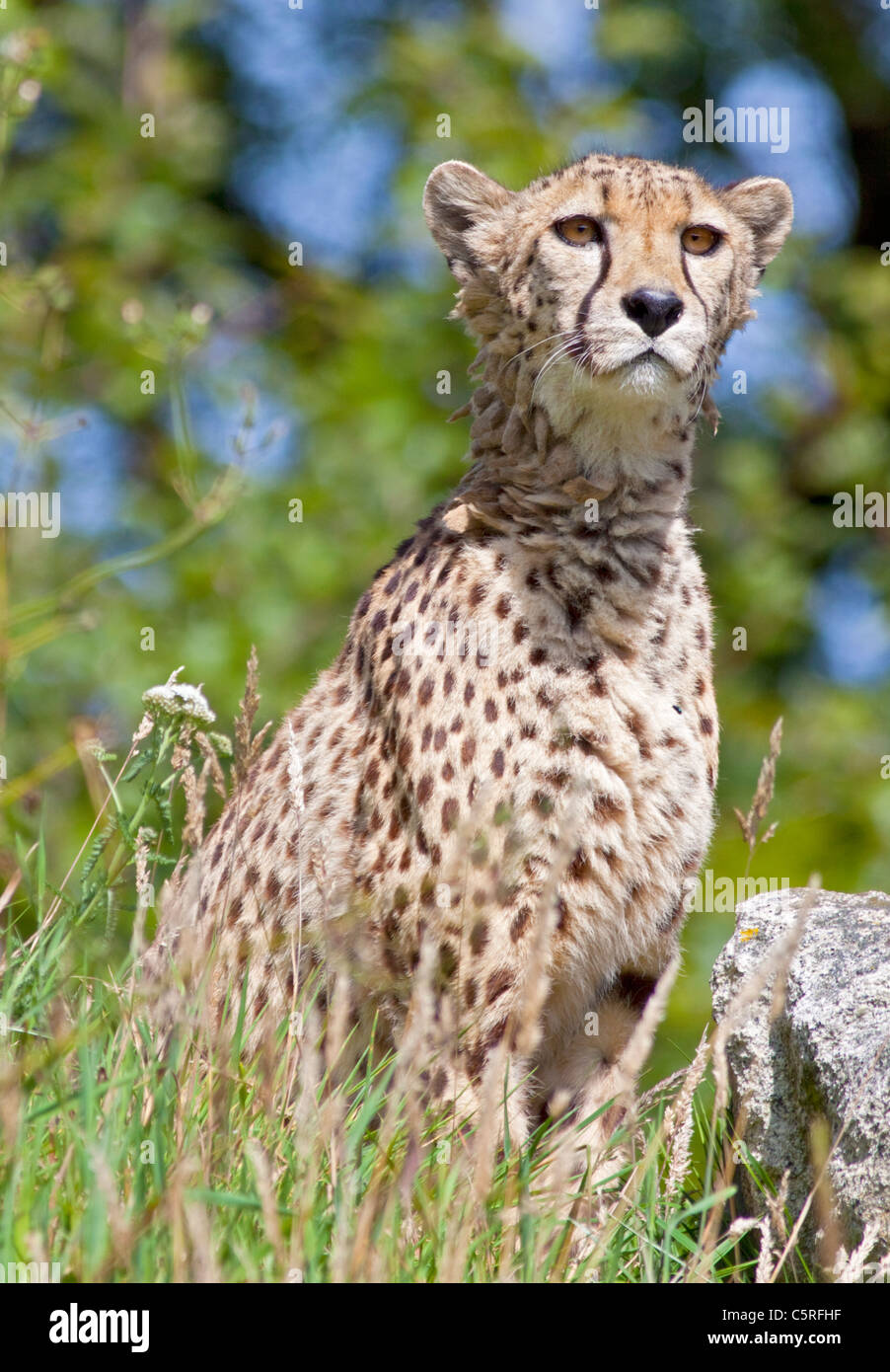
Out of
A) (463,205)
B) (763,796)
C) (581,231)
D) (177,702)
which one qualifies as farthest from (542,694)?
(463,205)

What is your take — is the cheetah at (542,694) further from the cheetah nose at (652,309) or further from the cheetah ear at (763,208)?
the cheetah ear at (763,208)

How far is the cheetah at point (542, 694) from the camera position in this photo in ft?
12.6

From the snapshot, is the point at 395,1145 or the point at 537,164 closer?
the point at 395,1145

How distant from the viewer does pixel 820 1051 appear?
3.51m

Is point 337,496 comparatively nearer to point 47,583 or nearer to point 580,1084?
point 47,583

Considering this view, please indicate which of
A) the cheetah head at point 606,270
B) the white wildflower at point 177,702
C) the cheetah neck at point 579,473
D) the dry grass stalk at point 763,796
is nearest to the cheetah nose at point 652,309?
the cheetah head at point 606,270

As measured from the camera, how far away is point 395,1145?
334cm

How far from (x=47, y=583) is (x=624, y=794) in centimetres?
592

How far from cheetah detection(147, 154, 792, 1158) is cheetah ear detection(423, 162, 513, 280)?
52 mm

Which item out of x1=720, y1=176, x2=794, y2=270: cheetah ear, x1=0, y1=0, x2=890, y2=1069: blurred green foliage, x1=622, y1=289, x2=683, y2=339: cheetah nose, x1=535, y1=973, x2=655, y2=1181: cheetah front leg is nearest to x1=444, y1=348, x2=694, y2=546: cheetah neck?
x1=622, y1=289, x2=683, y2=339: cheetah nose

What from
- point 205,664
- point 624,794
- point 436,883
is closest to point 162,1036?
point 436,883

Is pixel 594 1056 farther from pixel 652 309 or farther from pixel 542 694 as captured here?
pixel 652 309

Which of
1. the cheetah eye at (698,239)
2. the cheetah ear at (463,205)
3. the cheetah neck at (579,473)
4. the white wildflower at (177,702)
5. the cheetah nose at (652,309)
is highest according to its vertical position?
the cheetah ear at (463,205)

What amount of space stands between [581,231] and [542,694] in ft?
4.04
